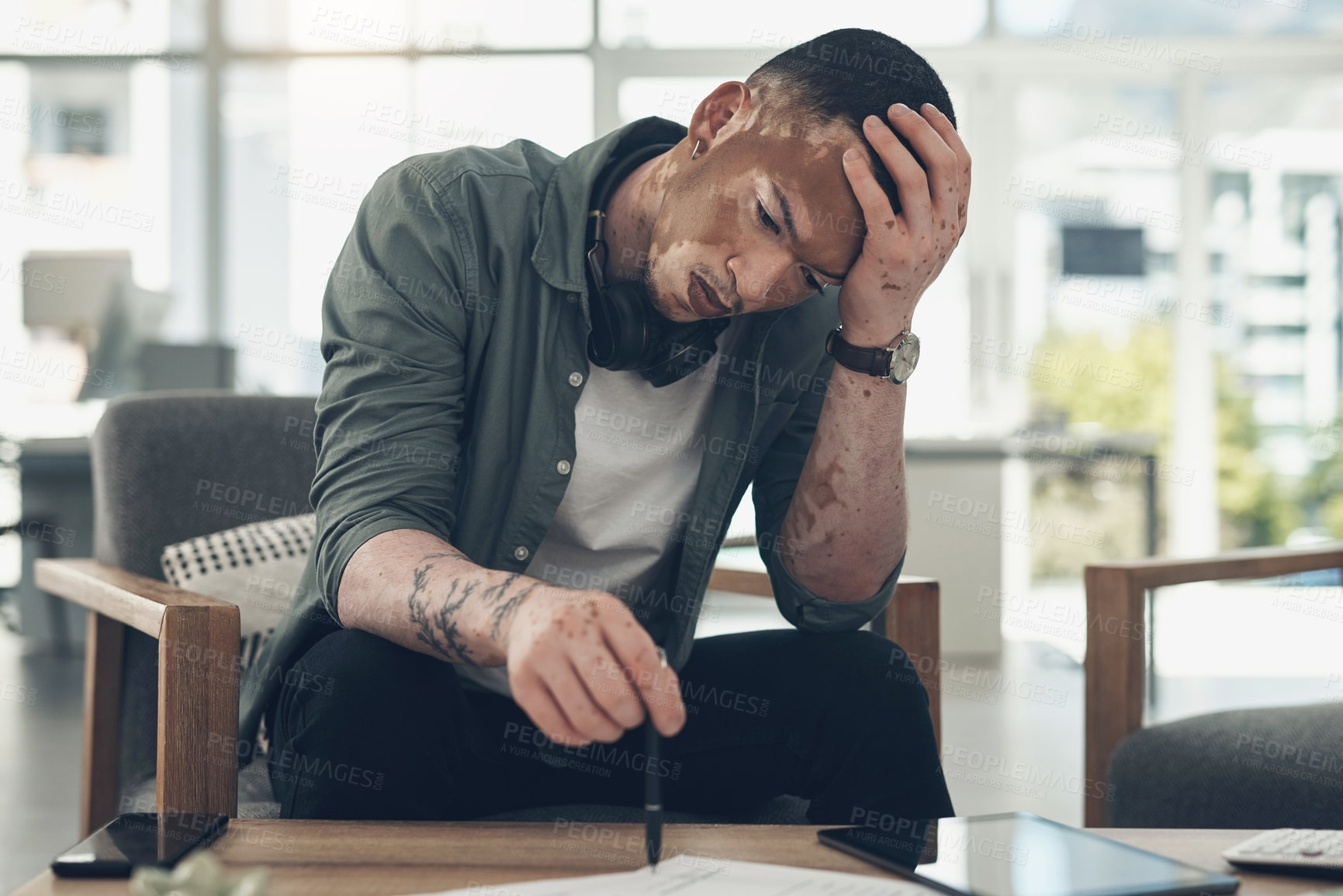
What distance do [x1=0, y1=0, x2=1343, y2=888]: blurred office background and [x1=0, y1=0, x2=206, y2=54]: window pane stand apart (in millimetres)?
11

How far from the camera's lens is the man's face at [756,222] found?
930 millimetres

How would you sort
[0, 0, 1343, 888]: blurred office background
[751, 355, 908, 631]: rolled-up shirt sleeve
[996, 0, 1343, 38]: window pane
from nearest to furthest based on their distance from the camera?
[751, 355, 908, 631]: rolled-up shirt sleeve < [0, 0, 1343, 888]: blurred office background < [996, 0, 1343, 38]: window pane

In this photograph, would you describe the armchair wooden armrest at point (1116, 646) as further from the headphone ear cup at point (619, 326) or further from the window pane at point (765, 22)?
the window pane at point (765, 22)

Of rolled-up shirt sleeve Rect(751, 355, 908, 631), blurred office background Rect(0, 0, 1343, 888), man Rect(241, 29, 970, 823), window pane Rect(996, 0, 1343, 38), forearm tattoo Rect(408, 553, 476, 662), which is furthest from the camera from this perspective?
window pane Rect(996, 0, 1343, 38)

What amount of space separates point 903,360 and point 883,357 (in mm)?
22

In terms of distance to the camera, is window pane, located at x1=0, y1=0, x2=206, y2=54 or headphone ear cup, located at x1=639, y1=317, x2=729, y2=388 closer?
headphone ear cup, located at x1=639, y1=317, x2=729, y2=388

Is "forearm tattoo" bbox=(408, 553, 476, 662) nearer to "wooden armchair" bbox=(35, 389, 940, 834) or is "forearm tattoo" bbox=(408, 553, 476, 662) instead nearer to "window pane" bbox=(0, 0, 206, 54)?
"wooden armchair" bbox=(35, 389, 940, 834)

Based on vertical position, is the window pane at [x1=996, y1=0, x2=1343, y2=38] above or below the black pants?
above

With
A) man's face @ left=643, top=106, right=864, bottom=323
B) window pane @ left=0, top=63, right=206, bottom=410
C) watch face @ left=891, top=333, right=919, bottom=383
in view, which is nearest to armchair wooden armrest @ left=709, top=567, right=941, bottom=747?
watch face @ left=891, top=333, right=919, bottom=383

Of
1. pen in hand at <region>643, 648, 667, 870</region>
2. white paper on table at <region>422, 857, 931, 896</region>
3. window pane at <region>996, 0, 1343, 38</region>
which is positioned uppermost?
window pane at <region>996, 0, 1343, 38</region>

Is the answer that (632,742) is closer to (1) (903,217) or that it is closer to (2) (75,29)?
(1) (903,217)

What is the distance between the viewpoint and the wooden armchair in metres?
0.90

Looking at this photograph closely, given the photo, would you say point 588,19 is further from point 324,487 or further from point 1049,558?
point 324,487

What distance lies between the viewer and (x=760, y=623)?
174 inches
